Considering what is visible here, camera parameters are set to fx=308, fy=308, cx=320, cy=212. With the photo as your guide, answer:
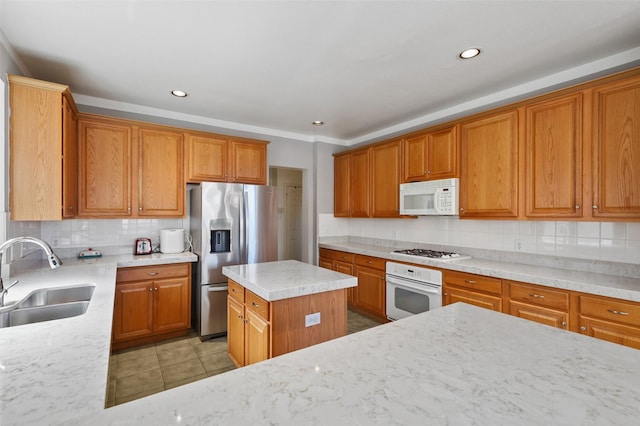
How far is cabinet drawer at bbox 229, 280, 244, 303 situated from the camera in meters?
2.31

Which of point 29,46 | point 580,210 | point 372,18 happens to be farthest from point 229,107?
point 580,210

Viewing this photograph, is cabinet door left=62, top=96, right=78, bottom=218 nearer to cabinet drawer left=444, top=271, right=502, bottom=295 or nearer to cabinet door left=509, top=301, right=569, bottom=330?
cabinet drawer left=444, top=271, right=502, bottom=295

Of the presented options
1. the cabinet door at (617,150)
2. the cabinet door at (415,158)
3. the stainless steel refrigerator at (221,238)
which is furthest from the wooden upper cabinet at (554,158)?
the stainless steel refrigerator at (221,238)

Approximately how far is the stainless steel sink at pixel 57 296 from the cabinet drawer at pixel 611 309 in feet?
10.6

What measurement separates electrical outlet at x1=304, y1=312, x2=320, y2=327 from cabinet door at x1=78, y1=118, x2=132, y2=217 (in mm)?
2304

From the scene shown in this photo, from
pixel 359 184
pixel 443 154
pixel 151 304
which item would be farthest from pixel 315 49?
pixel 151 304

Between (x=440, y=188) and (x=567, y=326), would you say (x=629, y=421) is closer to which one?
(x=567, y=326)

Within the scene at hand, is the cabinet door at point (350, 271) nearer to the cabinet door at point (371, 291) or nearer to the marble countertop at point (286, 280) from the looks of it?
the cabinet door at point (371, 291)

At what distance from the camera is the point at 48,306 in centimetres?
170

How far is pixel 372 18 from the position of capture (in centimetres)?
187

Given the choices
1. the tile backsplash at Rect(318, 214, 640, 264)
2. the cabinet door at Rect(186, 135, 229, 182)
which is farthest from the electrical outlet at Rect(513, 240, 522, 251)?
the cabinet door at Rect(186, 135, 229, 182)

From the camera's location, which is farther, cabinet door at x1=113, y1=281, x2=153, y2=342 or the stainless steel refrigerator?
the stainless steel refrigerator

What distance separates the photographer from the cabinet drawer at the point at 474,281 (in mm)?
2549

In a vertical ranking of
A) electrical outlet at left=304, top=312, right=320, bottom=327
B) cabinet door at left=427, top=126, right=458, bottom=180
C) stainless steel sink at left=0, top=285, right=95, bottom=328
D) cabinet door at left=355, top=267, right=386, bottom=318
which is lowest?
cabinet door at left=355, top=267, right=386, bottom=318
